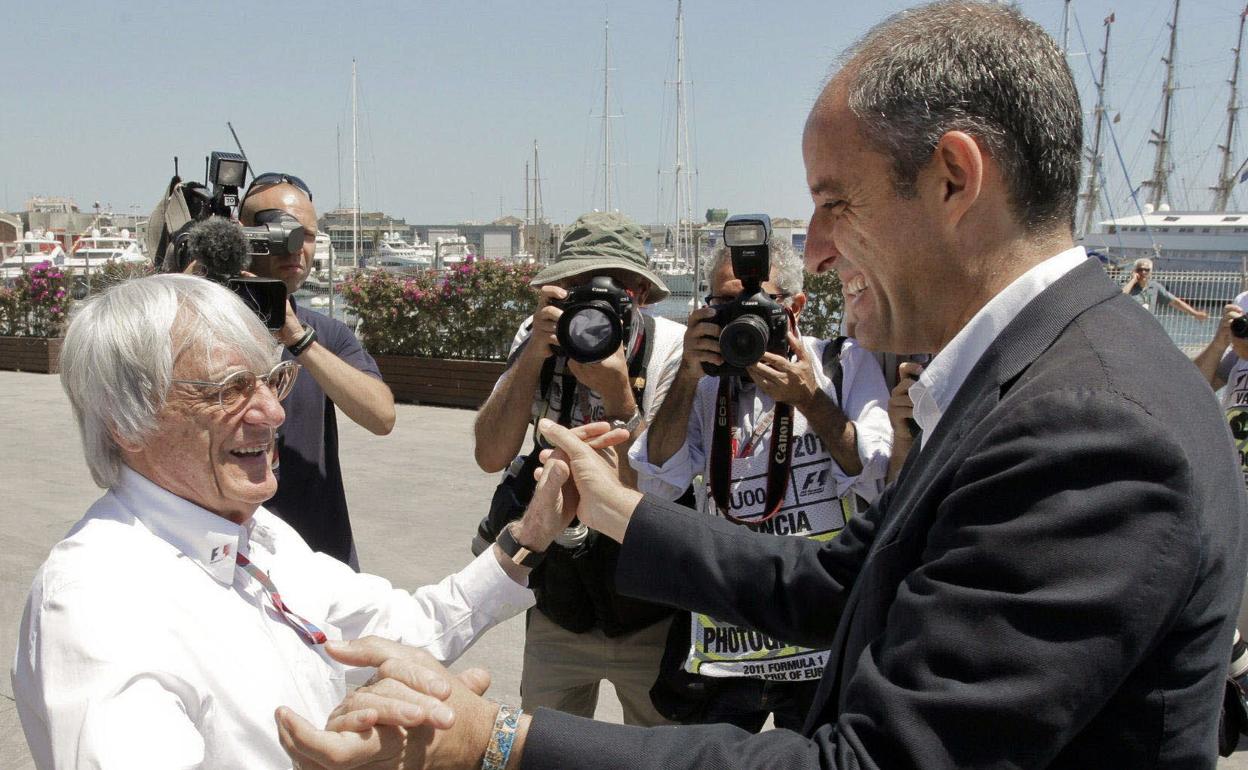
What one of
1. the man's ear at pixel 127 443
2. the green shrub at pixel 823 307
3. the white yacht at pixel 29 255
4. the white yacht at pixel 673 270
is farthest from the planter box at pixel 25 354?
the man's ear at pixel 127 443

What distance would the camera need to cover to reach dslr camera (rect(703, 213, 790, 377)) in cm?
287

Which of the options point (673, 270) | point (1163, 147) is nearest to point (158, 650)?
point (673, 270)

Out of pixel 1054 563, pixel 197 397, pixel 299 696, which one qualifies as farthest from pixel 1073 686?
pixel 197 397

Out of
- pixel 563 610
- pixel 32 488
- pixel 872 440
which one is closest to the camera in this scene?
pixel 872 440

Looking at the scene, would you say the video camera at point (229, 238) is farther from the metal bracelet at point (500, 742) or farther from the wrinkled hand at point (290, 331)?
the metal bracelet at point (500, 742)

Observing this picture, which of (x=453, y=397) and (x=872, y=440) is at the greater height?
(x=872, y=440)

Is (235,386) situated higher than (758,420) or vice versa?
(235,386)

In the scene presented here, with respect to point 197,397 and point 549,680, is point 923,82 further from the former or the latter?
point 549,680

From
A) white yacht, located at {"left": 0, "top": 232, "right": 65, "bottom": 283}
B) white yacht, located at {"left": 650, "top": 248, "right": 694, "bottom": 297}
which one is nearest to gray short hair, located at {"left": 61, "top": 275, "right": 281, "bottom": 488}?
white yacht, located at {"left": 650, "top": 248, "right": 694, "bottom": 297}

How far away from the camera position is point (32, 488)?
7.82 m

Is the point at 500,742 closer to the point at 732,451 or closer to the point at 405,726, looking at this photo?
the point at 405,726

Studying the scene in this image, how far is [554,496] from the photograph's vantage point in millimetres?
2420

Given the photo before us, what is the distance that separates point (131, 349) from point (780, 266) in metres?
2.09

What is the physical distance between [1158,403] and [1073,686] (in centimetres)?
35
